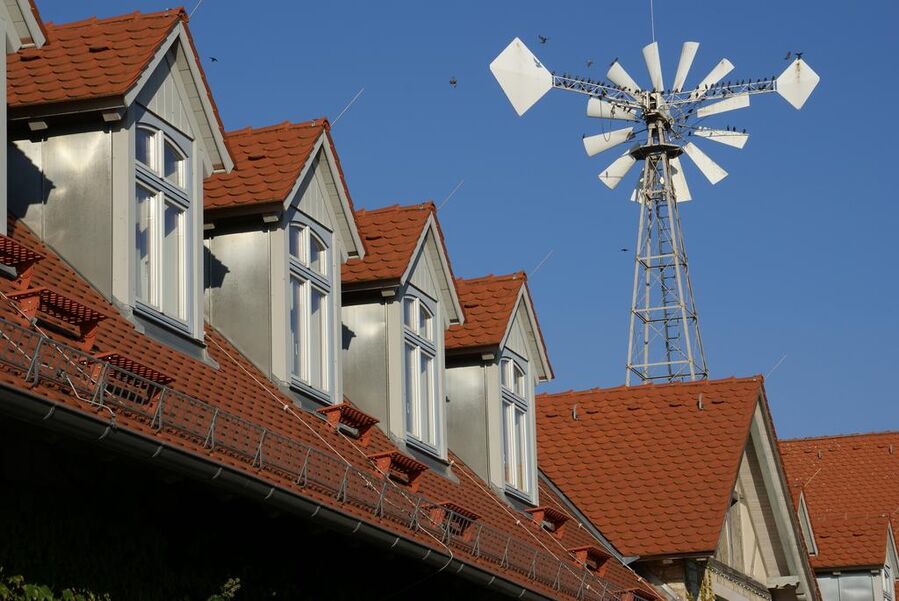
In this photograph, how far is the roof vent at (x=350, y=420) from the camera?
61.0ft

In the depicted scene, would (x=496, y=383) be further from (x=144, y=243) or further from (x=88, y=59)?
(x=88, y=59)

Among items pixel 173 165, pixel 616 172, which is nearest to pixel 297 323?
pixel 173 165

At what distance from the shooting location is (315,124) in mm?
19375

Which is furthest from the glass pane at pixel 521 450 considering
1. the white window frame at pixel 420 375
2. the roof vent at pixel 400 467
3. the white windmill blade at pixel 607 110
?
the white windmill blade at pixel 607 110

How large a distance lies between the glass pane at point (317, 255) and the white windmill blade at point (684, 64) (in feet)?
99.3

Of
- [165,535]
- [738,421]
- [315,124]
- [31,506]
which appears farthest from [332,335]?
[738,421]

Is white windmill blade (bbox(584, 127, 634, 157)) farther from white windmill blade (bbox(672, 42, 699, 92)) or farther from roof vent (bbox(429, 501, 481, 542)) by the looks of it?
roof vent (bbox(429, 501, 481, 542))

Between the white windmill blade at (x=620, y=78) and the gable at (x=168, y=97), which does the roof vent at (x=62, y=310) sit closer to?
the gable at (x=168, y=97)

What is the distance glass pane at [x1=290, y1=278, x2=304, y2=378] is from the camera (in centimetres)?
1872

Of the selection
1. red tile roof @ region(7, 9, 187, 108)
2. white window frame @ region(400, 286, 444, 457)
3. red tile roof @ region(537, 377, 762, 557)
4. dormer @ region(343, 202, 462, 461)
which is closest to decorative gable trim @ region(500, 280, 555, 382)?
red tile roof @ region(537, 377, 762, 557)

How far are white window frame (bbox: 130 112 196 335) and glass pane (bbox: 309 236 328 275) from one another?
99.8 inches

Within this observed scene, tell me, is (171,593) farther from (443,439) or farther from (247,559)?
(443,439)

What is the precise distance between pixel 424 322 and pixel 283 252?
4119mm

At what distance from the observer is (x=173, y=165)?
55.1 ft
